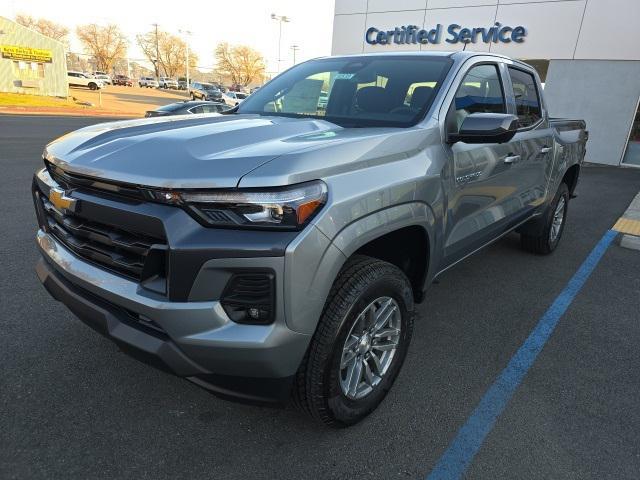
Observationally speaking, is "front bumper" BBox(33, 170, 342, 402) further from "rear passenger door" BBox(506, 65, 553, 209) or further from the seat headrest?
"rear passenger door" BBox(506, 65, 553, 209)

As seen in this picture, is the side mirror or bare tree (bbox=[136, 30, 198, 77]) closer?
the side mirror

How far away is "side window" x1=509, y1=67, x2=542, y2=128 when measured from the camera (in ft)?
12.3

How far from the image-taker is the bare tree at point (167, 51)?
311ft

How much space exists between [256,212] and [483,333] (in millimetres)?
2328

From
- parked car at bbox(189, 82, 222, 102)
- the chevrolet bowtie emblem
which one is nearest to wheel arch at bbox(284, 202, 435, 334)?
the chevrolet bowtie emblem

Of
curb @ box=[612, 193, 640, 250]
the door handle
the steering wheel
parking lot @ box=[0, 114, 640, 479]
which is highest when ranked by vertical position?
the steering wheel

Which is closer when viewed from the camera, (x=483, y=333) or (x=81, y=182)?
(x=81, y=182)

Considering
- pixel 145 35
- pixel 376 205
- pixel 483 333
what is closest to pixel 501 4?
pixel 483 333

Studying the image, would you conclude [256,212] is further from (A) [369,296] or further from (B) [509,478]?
(B) [509,478]

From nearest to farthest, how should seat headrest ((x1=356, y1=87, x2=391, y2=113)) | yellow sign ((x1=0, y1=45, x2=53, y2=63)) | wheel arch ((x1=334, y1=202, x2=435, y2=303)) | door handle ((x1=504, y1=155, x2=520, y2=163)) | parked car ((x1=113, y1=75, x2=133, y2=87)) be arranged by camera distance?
1. wheel arch ((x1=334, y1=202, x2=435, y2=303))
2. seat headrest ((x1=356, y1=87, x2=391, y2=113))
3. door handle ((x1=504, y1=155, x2=520, y2=163))
4. yellow sign ((x1=0, y1=45, x2=53, y2=63))
5. parked car ((x1=113, y1=75, x2=133, y2=87))

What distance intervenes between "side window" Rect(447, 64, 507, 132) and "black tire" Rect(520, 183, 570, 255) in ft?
5.96

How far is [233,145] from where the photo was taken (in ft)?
6.58

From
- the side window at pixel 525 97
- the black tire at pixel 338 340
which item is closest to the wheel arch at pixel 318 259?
the black tire at pixel 338 340

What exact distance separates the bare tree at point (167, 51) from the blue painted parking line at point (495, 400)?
102734 mm
